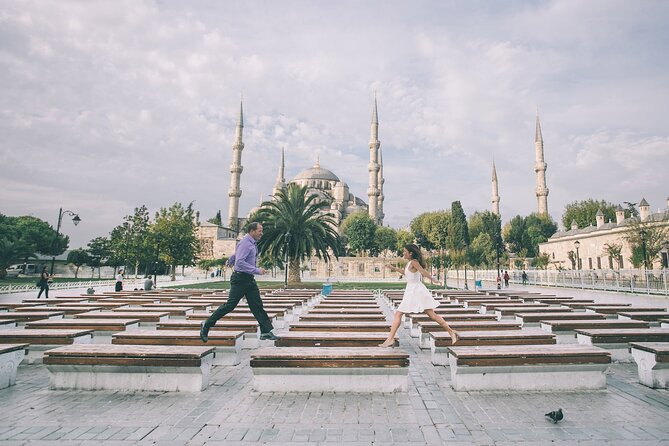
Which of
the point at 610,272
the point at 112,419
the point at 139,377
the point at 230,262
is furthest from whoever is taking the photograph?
the point at 610,272

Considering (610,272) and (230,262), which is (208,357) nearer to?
(230,262)

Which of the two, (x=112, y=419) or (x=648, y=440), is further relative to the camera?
(x=112, y=419)

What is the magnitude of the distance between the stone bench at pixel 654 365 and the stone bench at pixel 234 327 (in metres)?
5.78

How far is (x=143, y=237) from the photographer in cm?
3609

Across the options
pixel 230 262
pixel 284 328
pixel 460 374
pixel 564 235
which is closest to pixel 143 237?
pixel 284 328

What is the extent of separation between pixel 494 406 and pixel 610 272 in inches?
998

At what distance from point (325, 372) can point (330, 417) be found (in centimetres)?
78

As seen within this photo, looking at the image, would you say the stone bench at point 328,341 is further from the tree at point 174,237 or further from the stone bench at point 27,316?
the tree at point 174,237

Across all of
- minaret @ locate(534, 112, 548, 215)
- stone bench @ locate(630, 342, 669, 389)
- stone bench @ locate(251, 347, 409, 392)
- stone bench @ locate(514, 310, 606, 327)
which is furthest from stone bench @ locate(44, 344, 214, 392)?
minaret @ locate(534, 112, 548, 215)

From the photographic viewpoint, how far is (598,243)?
4597cm

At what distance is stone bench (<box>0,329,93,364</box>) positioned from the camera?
5363mm

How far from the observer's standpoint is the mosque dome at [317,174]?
9631 cm

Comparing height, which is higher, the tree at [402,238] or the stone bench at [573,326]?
the tree at [402,238]

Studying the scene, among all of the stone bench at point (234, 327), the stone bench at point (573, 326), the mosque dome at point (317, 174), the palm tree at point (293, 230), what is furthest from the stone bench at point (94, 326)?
the mosque dome at point (317, 174)
